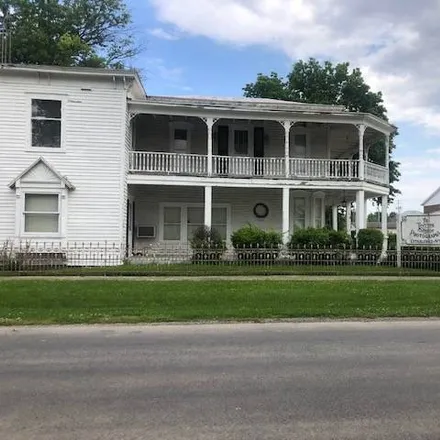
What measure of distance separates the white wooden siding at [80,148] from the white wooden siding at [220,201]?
3.42m

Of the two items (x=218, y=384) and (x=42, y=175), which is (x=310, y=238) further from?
(x=218, y=384)

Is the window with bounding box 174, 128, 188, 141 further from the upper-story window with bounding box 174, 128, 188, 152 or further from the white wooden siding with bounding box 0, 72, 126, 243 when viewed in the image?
the white wooden siding with bounding box 0, 72, 126, 243

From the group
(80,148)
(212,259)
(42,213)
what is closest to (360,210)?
(212,259)

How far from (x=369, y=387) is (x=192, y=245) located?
52.3 ft

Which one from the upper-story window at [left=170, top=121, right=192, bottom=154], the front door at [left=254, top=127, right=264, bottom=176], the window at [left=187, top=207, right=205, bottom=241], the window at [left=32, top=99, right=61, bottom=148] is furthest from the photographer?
the front door at [left=254, top=127, right=264, bottom=176]

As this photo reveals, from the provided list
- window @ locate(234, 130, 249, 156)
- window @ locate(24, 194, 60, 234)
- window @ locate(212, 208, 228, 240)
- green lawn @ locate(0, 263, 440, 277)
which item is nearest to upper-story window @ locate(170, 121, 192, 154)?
window @ locate(234, 130, 249, 156)

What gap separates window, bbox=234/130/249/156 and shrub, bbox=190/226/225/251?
5061mm

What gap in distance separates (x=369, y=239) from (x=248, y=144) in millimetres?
7020

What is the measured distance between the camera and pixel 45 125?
22.0m

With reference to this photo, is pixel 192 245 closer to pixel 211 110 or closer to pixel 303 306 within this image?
pixel 211 110

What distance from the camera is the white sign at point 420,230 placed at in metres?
21.0

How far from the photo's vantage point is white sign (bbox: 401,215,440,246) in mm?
20969

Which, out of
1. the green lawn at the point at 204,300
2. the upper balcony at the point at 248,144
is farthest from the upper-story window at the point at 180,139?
the green lawn at the point at 204,300

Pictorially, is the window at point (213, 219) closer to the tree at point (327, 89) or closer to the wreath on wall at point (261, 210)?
the wreath on wall at point (261, 210)
